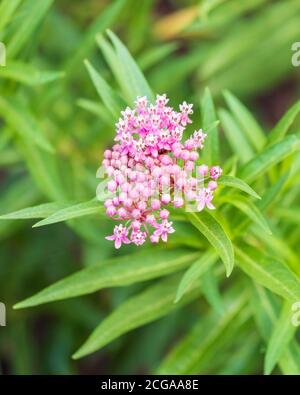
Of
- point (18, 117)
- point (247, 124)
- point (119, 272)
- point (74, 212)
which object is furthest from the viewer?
point (18, 117)

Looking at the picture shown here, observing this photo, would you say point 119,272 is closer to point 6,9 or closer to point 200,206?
point 200,206

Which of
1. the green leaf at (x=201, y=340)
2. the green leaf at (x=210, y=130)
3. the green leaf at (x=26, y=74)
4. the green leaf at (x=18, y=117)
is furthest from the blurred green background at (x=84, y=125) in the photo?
the green leaf at (x=210, y=130)

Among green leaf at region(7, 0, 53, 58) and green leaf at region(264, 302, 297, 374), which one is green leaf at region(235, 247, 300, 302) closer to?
green leaf at region(264, 302, 297, 374)

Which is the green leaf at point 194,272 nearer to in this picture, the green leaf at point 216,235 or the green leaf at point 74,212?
the green leaf at point 216,235

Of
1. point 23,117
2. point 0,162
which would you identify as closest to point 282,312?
point 23,117

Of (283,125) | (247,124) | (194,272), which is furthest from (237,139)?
(194,272)

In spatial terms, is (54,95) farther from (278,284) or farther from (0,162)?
(278,284)
